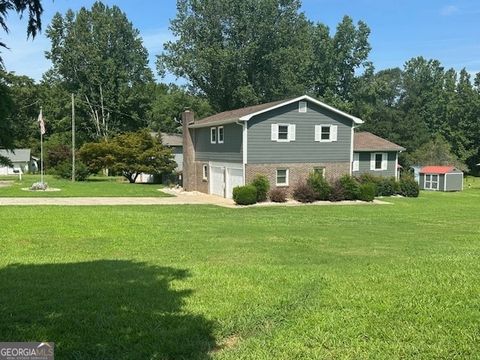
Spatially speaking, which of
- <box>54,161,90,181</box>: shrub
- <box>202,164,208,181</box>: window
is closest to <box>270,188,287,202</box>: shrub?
<box>202,164,208,181</box>: window

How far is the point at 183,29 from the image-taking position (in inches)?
2234

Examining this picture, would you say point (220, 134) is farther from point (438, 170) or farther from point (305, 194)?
point (438, 170)

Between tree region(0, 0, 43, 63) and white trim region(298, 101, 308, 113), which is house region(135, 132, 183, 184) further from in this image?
tree region(0, 0, 43, 63)

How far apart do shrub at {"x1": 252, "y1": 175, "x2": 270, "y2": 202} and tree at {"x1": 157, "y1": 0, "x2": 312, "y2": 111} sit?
83.9 feet

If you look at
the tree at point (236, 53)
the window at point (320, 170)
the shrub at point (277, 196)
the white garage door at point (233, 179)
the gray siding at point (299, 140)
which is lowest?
the shrub at point (277, 196)

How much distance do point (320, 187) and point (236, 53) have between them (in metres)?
27.9

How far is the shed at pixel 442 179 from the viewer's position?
149 ft

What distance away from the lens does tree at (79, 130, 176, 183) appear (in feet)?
143

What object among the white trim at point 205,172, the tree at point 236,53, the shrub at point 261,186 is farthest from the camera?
the tree at point 236,53

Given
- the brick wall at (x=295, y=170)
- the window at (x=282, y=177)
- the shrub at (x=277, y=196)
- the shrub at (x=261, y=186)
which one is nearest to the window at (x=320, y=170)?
the brick wall at (x=295, y=170)

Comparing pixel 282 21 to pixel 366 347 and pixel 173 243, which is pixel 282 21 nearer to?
pixel 173 243

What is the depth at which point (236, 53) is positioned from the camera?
5406 centimetres

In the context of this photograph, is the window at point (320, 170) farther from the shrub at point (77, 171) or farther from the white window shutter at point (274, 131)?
the shrub at point (77, 171)

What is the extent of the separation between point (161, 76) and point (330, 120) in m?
29.8
